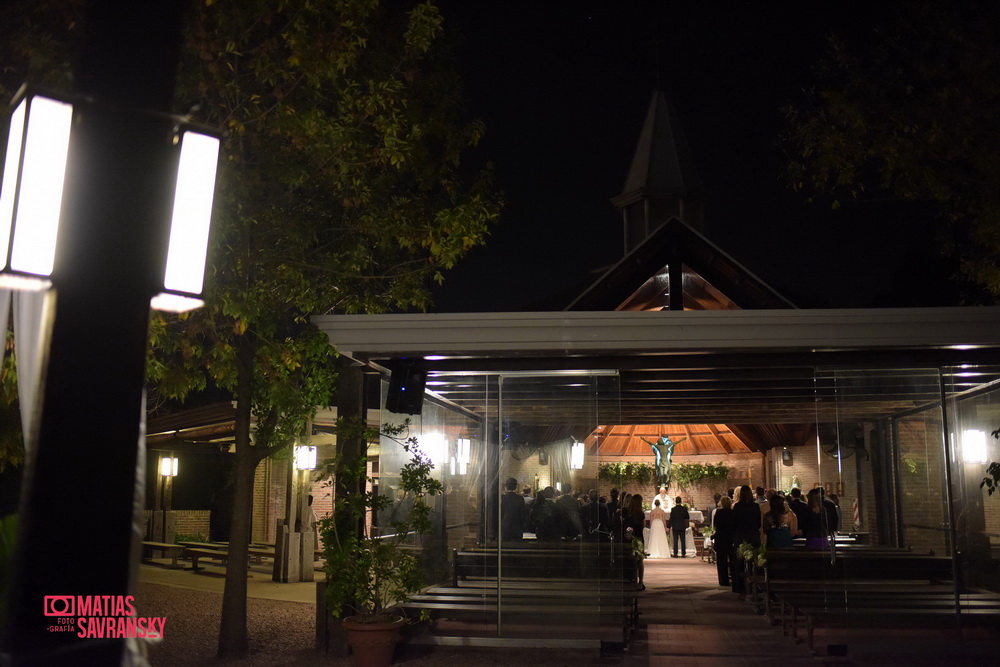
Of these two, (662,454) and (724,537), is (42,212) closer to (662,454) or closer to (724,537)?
(724,537)

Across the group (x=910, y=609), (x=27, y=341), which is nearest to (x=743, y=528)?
(x=910, y=609)

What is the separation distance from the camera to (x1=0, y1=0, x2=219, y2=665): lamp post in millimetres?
2174

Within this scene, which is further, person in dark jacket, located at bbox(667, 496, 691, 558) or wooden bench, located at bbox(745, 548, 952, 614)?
person in dark jacket, located at bbox(667, 496, 691, 558)

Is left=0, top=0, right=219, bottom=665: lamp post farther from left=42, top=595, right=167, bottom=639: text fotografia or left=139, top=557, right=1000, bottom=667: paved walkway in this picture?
left=139, top=557, right=1000, bottom=667: paved walkway

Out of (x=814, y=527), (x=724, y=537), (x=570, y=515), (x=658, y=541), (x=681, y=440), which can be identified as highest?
(x=681, y=440)

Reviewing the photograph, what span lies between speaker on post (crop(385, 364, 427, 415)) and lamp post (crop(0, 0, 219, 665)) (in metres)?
6.65

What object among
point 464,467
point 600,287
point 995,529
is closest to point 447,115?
point 464,467

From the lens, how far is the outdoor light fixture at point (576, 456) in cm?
930

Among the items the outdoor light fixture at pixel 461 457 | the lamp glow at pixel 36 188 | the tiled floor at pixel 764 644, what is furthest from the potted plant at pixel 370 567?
the lamp glow at pixel 36 188

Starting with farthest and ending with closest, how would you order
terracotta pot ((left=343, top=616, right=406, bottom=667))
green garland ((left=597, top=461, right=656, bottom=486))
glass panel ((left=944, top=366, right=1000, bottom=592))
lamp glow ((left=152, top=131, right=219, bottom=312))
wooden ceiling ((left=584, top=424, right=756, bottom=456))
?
1. wooden ceiling ((left=584, top=424, right=756, bottom=456))
2. green garland ((left=597, top=461, right=656, bottom=486))
3. glass panel ((left=944, top=366, right=1000, bottom=592))
4. terracotta pot ((left=343, top=616, right=406, bottom=667))
5. lamp glow ((left=152, top=131, right=219, bottom=312))

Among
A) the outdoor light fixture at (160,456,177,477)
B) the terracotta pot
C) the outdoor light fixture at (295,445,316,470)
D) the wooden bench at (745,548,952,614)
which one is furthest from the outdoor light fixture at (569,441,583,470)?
the outdoor light fixture at (160,456,177,477)

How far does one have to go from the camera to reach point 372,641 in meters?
8.41

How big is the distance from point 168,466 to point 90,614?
21882 millimetres

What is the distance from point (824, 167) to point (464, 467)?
591cm
